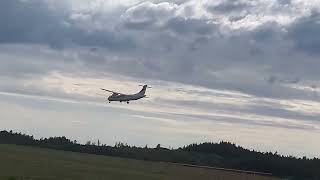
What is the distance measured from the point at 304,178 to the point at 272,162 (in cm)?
2507

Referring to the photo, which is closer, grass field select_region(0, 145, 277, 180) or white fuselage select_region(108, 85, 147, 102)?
grass field select_region(0, 145, 277, 180)

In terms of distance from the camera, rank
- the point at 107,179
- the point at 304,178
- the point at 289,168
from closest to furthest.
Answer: the point at 107,179
the point at 304,178
the point at 289,168

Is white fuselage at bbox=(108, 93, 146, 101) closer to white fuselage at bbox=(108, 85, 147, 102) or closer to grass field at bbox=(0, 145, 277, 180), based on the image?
white fuselage at bbox=(108, 85, 147, 102)

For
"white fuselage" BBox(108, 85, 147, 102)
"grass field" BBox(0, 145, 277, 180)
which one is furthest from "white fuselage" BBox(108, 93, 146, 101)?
"grass field" BBox(0, 145, 277, 180)

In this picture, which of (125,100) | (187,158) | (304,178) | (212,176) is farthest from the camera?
(187,158)

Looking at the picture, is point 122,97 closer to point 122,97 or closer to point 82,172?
point 122,97

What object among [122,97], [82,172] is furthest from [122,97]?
[82,172]

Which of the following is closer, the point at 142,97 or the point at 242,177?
the point at 242,177

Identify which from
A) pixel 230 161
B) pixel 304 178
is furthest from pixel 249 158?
pixel 304 178

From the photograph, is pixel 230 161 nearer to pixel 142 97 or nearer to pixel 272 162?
pixel 272 162

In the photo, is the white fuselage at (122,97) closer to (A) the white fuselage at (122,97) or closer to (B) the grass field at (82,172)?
(A) the white fuselage at (122,97)

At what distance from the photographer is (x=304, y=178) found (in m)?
150

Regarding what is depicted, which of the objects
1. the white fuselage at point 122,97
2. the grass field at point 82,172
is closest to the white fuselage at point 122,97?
the white fuselage at point 122,97

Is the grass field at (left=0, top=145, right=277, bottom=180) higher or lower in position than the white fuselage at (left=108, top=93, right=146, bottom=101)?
lower
